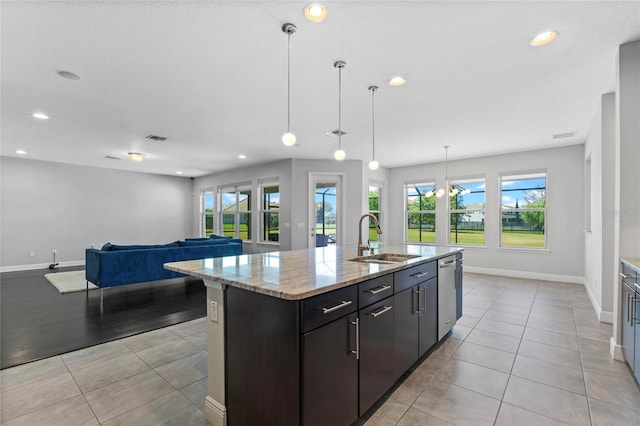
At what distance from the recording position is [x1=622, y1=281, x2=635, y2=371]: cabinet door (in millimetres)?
2293

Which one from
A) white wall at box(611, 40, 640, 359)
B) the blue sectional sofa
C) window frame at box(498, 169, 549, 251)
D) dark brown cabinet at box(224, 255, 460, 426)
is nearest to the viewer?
dark brown cabinet at box(224, 255, 460, 426)

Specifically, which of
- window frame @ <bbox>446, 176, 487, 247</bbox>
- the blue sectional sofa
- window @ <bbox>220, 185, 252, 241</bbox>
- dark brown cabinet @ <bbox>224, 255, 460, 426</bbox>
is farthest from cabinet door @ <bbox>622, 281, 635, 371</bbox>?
window @ <bbox>220, 185, 252, 241</bbox>

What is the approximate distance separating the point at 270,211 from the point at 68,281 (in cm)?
430

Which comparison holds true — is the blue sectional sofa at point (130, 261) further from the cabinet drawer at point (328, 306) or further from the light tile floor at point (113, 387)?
the cabinet drawer at point (328, 306)

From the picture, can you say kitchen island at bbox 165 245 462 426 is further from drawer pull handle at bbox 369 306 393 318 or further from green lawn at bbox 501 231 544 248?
green lawn at bbox 501 231 544 248

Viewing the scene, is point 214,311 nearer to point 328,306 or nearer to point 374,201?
point 328,306

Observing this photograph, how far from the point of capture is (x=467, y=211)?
6.98 metres

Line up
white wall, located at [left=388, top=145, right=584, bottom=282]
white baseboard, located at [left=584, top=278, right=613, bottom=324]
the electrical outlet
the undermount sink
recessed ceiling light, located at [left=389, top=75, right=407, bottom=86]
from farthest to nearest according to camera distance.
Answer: white wall, located at [left=388, top=145, right=584, bottom=282] → white baseboard, located at [left=584, top=278, right=613, bottom=324] → recessed ceiling light, located at [left=389, top=75, right=407, bottom=86] → the undermount sink → the electrical outlet

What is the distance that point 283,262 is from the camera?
7.79ft

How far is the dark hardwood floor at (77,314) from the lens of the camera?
9.61ft

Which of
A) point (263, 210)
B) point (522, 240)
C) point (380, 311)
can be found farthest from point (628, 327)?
point (263, 210)

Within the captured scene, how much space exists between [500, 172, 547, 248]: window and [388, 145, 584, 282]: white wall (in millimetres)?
155

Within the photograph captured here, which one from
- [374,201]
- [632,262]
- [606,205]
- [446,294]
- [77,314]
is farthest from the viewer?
[374,201]

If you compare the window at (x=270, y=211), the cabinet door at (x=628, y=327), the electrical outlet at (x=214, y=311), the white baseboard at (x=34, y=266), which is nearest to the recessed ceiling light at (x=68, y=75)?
the electrical outlet at (x=214, y=311)
